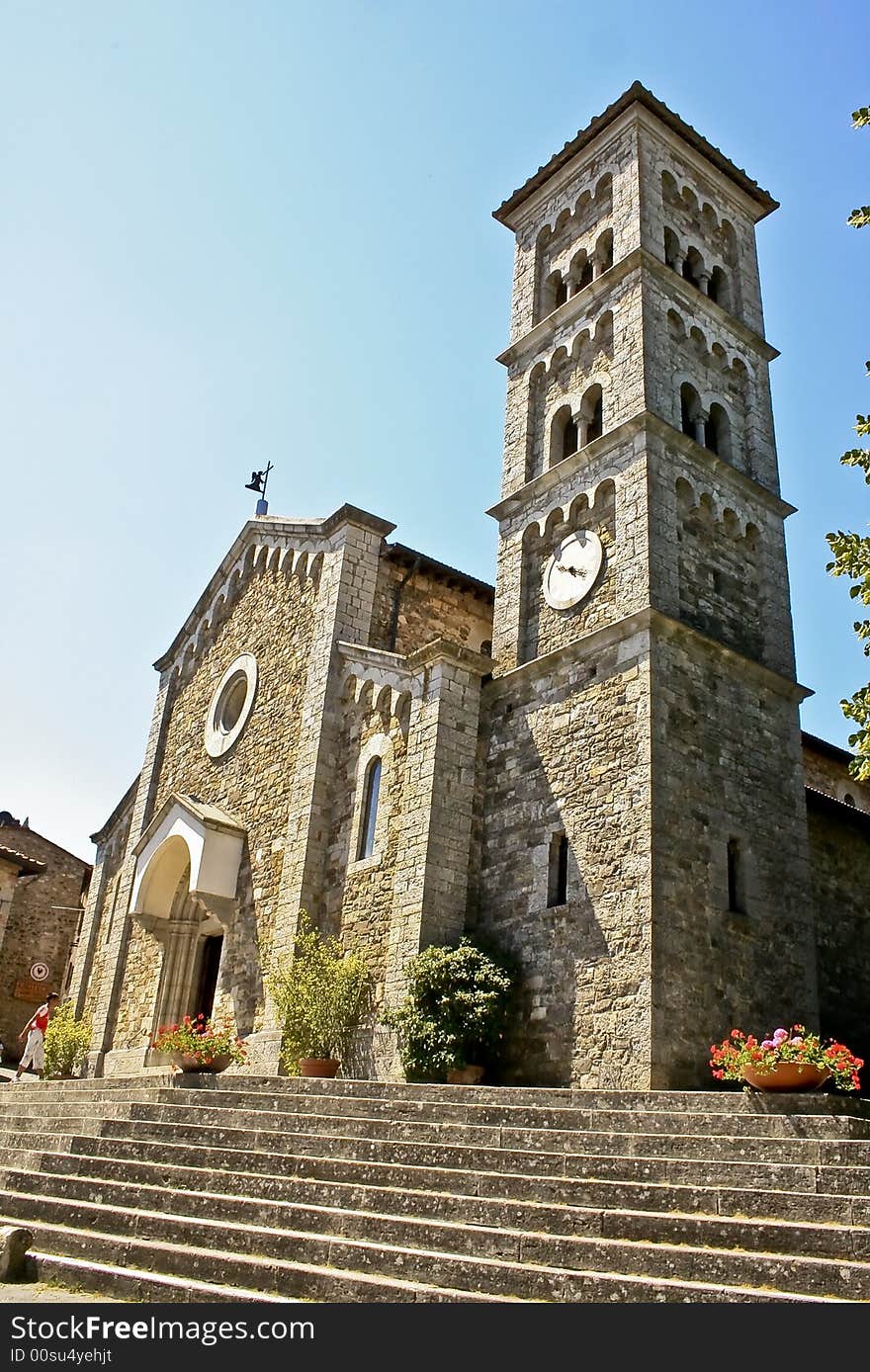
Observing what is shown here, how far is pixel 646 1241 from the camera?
6496 mm

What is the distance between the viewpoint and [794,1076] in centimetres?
938

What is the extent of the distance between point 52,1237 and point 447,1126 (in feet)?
10.6

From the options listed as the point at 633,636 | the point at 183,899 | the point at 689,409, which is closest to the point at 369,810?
the point at 633,636

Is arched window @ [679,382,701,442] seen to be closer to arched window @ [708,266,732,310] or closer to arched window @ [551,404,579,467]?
arched window @ [551,404,579,467]

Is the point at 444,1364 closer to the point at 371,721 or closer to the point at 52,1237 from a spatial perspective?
the point at 52,1237

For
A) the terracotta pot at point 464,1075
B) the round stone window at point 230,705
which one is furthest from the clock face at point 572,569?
the round stone window at point 230,705

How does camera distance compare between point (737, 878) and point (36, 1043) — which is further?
point (36, 1043)

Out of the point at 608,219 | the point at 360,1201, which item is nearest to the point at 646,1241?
the point at 360,1201

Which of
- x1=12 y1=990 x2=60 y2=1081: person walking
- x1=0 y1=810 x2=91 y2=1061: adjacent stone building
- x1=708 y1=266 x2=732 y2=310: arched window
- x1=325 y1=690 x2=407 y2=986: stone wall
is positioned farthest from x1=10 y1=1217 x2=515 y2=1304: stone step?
x1=0 y1=810 x2=91 y2=1061: adjacent stone building

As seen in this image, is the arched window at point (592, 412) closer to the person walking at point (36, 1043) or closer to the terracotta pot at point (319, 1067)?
the terracotta pot at point (319, 1067)

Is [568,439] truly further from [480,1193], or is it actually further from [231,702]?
[480,1193]

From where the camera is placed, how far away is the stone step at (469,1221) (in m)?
6.05

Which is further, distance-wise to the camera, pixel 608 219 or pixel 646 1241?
pixel 608 219

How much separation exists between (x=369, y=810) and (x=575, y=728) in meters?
3.83
